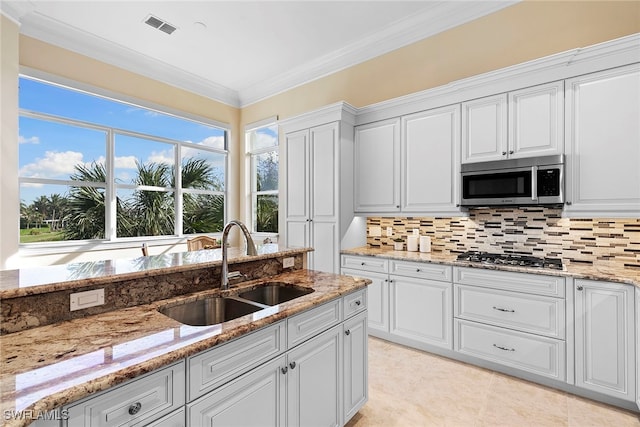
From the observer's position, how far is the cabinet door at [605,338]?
6.79ft

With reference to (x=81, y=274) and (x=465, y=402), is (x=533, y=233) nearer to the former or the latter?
(x=465, y=402)

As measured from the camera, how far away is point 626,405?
Result: 6.98 ft

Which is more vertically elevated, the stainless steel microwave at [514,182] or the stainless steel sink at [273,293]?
the stainless steel microwave at [514,182]

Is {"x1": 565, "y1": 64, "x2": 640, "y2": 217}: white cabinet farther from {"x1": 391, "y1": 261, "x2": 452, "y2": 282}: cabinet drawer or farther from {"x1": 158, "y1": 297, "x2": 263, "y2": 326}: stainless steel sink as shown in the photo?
{"x1": 158, "y1": 297, "x2": 263, "y2": 326}: stainless steel sink

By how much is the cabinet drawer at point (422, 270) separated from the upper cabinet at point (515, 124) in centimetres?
105

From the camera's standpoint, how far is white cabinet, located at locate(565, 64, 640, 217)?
2.23 m

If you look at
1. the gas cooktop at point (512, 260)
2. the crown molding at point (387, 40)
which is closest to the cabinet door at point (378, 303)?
the gas cooktop at point (512, 260)

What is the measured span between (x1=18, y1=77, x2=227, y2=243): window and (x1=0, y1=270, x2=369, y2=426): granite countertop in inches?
121

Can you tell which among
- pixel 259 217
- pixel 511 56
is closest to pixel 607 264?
pixel 511 56

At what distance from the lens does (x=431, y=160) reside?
3.16 metres

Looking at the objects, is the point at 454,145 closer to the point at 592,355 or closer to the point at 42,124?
the point at 592,355

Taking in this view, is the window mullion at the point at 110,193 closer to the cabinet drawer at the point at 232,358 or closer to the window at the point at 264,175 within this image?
the window at the point at 264,175

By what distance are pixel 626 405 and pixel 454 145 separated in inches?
90.9

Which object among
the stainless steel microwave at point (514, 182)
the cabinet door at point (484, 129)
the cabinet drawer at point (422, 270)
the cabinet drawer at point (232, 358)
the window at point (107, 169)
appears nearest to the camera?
the cabinet drawer at point (232, 358)
